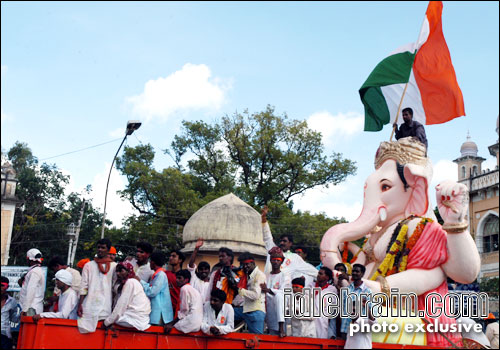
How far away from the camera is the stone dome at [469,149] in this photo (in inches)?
1296

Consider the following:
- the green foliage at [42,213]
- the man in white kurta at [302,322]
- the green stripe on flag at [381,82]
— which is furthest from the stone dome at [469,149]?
the man in white kurta at [302,322]

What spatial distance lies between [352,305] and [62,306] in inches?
133

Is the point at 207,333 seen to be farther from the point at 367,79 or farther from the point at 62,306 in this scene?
the point at 367,79

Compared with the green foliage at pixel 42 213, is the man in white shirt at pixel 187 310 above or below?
below

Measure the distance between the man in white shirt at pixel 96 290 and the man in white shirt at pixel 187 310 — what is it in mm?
735

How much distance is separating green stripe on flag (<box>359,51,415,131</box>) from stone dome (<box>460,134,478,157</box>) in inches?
938

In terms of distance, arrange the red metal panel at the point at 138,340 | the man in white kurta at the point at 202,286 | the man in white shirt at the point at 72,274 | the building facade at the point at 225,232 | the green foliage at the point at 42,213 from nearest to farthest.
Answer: the red metal panel at the point at 138,340 → the man in white shirt at the point at 72,274 → the man in white kurta at the point at 202,286 → the building facade at the point at 225,232 → the green foliage at the point at 42,213

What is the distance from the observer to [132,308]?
6582 mm

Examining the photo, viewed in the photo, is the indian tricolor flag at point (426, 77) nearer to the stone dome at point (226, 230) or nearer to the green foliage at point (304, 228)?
the stone dome at point (226, 230)

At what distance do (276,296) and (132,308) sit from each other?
1.92m

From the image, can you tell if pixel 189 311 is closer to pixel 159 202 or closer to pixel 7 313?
pixel 7 313

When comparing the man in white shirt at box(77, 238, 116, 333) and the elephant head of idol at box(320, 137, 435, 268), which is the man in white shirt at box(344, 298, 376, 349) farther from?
the man in white shirt at box(77, 238, 116, 333)

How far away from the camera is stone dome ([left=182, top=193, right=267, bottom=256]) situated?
18498 mm

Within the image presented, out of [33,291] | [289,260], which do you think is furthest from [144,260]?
[289,260]
